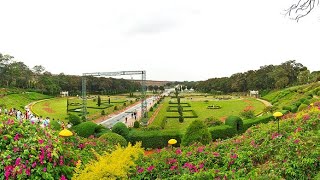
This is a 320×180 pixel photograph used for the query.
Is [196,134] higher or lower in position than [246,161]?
lower

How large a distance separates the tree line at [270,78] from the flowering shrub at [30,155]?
5132cm

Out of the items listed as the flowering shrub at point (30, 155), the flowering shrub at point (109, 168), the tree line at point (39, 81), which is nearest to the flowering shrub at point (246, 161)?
the flowering shrub at point (109, 168)

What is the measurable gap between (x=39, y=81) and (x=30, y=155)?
65.8 meters

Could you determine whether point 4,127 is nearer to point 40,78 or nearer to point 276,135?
point 276,135

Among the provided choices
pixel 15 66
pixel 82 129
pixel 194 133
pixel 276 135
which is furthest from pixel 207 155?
pixel 15 66

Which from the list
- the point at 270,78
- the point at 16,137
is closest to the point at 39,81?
the point at 270,78

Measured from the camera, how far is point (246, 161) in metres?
5.66

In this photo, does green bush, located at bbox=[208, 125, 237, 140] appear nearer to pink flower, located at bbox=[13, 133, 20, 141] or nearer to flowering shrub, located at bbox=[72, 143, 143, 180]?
flowering shrub, located at bbox=[72, 143, 143, 180]

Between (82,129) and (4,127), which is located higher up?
(4,127)

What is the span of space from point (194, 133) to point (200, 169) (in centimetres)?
621

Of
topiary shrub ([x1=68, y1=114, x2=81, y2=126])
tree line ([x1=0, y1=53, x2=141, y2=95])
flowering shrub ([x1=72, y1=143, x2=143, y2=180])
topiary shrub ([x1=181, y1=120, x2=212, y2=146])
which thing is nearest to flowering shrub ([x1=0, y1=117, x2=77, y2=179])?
flowering shrub ([x1=72, y1=143, x2=143, y2=180])

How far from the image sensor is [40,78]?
66.4 m

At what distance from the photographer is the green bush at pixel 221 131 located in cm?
1515

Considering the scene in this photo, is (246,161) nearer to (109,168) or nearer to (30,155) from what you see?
(109,168)
